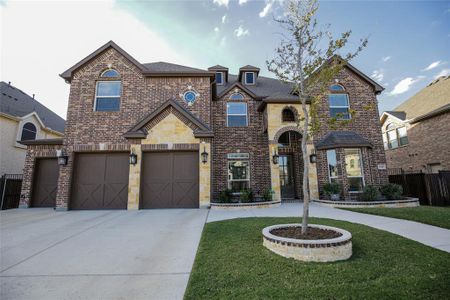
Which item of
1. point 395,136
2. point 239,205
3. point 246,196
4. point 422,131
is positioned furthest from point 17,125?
point 395,136

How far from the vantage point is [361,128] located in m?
11.3

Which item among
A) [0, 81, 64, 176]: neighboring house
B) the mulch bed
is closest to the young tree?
the mulch bed

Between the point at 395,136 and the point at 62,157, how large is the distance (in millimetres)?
23026

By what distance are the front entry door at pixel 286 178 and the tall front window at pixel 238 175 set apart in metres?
2.13

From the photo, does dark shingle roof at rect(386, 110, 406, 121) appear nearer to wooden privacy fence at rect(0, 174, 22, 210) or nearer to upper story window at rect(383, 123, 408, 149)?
upper story window at rect(383, 123, 408, 149)

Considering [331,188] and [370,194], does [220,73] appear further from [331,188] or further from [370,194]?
[370,194]

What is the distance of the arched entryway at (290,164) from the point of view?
1147 centimetres

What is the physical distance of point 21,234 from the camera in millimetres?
5258

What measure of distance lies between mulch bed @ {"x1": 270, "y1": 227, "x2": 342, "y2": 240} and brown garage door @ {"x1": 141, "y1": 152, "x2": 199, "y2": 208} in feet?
17.5

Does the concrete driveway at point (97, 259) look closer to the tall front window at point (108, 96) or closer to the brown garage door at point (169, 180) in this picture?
the brown garage door at point (169, 180)

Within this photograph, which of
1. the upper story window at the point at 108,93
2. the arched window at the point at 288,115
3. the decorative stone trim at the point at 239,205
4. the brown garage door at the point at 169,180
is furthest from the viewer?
the arched window at the point at 288,115

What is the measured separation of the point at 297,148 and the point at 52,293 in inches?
446

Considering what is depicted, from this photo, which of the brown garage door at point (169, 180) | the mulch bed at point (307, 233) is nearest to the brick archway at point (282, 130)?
the brown garage door at point (169, 180)

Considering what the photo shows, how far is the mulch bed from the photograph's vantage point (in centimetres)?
394
